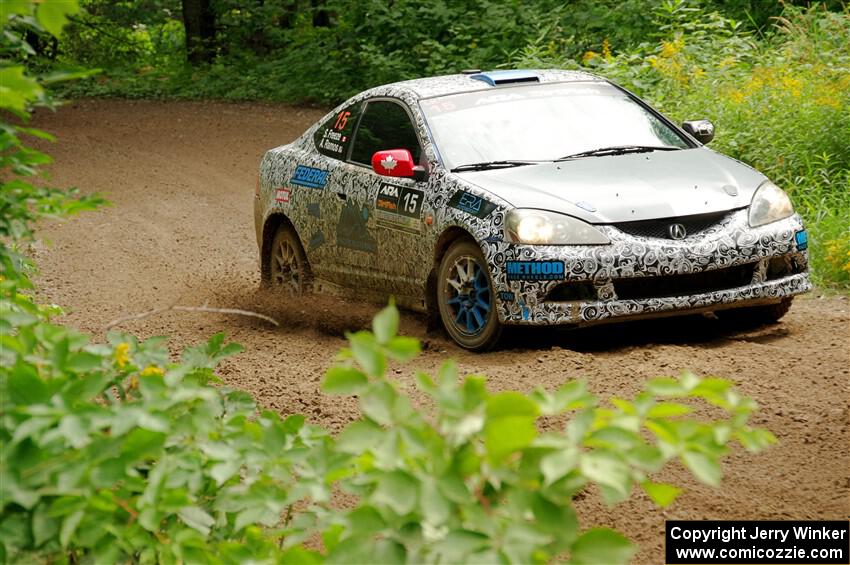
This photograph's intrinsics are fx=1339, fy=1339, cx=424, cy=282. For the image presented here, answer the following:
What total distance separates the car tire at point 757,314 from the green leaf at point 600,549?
6284mm

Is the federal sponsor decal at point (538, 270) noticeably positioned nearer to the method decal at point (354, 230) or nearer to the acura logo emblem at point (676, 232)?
the acura logo emblem at point (676, 232)

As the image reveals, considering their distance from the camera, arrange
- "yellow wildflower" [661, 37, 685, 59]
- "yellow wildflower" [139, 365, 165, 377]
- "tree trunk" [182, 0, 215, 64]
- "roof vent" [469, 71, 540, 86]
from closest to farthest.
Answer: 1. "yellow wildflower" [139, 365, 165, 377]
2. "roof vent" [469, 71, 540, 86]
3. "yellow wildflower" [661, 37, 685, 59]
4. "tree trunk" [182, 0, 215, 64]

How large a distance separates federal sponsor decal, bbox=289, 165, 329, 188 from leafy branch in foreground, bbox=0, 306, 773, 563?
6.18 metres

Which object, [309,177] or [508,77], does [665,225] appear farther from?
[309,177]

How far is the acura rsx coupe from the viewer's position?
25.1ft

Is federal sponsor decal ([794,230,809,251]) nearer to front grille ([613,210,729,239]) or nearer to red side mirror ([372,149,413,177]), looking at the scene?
front grille ([613,210,729,239])

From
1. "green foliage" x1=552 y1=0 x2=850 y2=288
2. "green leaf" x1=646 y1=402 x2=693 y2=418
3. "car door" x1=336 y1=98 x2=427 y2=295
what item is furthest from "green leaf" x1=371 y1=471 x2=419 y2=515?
"green foliage" x1=552 y1=0 x2=850 y2=288

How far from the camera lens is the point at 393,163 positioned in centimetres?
861

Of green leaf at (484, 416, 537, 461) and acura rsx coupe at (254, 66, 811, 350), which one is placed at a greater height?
green leaf at (484, 416, 537, 461)

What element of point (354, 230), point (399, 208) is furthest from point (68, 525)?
point (354, 230)

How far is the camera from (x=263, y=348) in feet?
27.8

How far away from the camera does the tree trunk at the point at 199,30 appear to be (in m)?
31.0

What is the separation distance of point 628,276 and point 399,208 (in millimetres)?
1817

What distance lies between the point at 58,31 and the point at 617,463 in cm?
162
